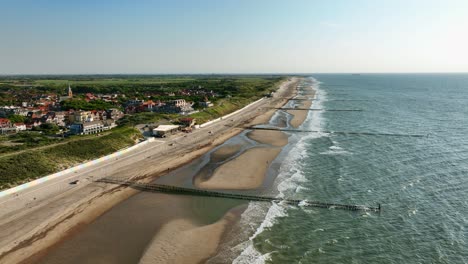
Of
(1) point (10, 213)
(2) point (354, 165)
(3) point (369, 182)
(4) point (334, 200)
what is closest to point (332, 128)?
(2) point (354, 165)

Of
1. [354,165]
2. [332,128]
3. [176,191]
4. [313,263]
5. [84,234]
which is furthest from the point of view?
[332,128]

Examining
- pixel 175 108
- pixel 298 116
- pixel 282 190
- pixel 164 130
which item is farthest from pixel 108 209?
pixel 298 116

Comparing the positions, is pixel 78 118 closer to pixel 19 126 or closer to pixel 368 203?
pixel 19 126

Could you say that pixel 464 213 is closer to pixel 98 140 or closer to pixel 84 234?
pixel 84 234

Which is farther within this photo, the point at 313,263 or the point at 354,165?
the point at 354,165

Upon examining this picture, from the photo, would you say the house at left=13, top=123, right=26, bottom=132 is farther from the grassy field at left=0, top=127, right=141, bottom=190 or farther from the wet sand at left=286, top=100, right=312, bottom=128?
the wet sand at left=286, top=100, right=312, bottom=128


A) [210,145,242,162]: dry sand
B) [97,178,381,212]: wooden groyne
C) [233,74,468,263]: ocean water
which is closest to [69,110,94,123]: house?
[210,145,242,162]: dry sand
